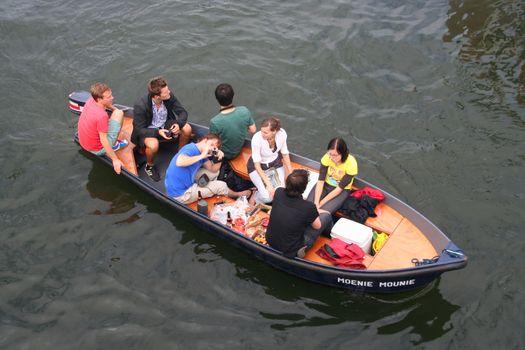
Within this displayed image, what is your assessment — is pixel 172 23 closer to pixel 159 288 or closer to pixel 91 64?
pixel 91 64

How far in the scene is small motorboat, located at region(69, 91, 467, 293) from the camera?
796 centimetres

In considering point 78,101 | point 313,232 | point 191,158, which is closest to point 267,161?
point 191,158

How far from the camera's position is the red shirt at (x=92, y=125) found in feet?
32.8

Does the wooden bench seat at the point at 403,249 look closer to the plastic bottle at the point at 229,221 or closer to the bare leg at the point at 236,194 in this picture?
the plastic bottle at the point at 229,221

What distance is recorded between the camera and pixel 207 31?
1495 cm

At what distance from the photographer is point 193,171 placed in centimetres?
952

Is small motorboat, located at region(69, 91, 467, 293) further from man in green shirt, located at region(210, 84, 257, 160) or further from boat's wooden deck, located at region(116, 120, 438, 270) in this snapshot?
man in green shirt, located at region(210, 84, 257, 160)

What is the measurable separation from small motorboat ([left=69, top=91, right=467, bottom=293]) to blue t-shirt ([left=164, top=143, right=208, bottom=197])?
9.9 inches

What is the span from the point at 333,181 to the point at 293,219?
1653 mm

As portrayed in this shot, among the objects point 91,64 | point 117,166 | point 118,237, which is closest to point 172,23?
point 91,64

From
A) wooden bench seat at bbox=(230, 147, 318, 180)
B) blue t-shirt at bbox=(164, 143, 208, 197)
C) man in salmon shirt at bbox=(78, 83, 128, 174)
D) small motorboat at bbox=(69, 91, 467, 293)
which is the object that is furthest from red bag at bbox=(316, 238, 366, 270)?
man in salmon shirt at bbox=(78, 83, 128, 174)

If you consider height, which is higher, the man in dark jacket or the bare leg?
the man in dark jacket

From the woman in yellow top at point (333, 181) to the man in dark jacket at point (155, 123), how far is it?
10.5ft

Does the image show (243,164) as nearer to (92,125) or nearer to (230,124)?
(230,124)
